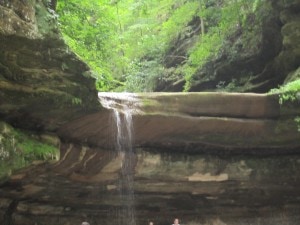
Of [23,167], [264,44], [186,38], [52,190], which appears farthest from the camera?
[186,38]

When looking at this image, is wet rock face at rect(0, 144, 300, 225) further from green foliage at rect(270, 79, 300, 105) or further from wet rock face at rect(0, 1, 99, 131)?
green foliage at rect(270, 79, 300, 105)

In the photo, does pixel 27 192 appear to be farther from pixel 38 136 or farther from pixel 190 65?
pixel 190 65

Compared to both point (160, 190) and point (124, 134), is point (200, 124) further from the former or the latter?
point (160, 190)

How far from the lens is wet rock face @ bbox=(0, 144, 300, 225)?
32.0 feet

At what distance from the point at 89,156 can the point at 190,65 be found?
7.66 m

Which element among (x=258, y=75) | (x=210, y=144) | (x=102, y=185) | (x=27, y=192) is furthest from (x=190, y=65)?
(x=27, y=192)

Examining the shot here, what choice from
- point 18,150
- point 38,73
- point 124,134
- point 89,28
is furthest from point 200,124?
point 89,28

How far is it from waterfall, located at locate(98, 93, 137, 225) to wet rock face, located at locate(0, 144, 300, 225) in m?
0.13

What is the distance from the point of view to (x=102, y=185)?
10.5 meters

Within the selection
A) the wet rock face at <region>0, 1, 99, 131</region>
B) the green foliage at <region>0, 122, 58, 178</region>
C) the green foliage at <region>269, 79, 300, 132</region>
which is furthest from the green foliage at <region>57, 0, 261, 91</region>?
the green foliage at <region>269, 79, 300, 132</region>

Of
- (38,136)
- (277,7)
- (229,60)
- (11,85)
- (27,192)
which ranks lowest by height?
(27,192)

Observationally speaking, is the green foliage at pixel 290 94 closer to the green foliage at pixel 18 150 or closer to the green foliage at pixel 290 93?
the green foliage at pixel 290 93

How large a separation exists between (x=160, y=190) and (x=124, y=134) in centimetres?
246

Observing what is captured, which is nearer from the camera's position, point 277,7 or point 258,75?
point 277,7
